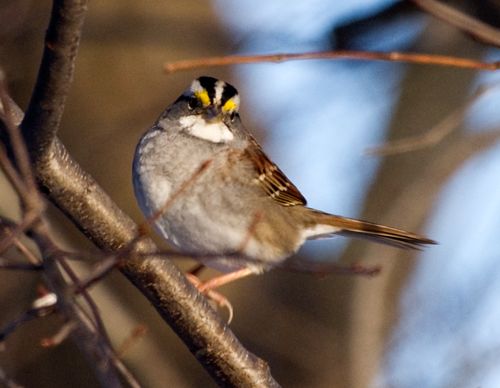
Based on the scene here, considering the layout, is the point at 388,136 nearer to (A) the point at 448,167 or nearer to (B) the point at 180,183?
(A) the point at 448,167

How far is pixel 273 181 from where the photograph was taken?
16.6ft

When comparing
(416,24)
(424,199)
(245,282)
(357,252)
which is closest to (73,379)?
(245,282)

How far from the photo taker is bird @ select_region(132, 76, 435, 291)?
14.4 feet

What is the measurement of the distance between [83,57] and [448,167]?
2.76 metres

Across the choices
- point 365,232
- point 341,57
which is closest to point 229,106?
point 365,232

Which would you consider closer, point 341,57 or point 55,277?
point 55,277

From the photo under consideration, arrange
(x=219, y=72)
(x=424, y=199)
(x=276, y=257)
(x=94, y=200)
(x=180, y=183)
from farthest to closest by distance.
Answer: (x=219, y=72), (x=424, y=199), (x=276, y=257), (x=180, y=183), (x=94, y=200)

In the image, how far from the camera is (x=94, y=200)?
3.22 meters

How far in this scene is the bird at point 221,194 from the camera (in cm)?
438

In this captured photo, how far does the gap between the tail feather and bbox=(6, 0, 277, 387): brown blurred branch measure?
1.42 meters

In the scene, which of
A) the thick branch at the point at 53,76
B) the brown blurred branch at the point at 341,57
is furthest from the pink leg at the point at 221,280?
the brown blurred branch at the point at 341,57

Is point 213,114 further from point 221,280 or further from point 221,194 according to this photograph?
point 221,280

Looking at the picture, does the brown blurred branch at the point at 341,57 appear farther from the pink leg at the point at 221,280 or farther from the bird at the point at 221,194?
the pink leg at the point at 221,280

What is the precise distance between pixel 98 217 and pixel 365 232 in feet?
6.97
